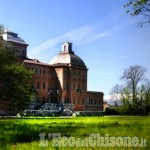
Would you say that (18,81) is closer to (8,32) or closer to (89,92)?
(8,32)

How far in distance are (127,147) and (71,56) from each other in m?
94.7

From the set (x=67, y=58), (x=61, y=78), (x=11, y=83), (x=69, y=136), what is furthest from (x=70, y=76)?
(x=69, y=136)

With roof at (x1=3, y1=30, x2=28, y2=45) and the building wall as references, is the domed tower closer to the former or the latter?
the building wall

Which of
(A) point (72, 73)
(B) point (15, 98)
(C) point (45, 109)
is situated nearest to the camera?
(B) point (15, 98)

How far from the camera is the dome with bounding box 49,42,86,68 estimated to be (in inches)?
4104

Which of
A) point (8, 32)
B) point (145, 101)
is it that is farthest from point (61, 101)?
point (145, 101)

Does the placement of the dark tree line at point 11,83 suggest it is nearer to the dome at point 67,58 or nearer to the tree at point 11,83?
the tree at point 11,83

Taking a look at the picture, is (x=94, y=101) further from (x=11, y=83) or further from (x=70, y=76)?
(x=11, y=83)

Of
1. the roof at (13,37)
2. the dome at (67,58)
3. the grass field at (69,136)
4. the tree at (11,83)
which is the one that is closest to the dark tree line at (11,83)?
the tree at (11,83)

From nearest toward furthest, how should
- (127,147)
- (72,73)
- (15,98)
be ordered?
1. (127,147)
2. (15,98)
3. (72,73)

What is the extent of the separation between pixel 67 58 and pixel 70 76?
16.4 feet

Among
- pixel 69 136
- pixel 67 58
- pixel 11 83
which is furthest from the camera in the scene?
pixel 67 58

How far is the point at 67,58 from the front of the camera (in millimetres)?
104625

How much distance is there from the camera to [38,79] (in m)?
96.6
